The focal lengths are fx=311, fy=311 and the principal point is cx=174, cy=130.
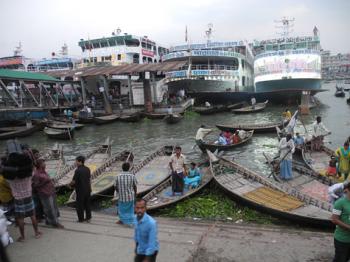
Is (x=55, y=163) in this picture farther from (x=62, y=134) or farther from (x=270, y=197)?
(x=62, y=134)

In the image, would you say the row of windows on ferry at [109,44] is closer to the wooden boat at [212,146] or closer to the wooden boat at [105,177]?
the wooden boat at [212,146]

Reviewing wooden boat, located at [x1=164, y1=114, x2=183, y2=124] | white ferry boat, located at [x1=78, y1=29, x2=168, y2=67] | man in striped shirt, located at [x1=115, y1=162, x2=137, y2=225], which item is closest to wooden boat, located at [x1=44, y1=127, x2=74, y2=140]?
wooden boat, located at [x1=164, y1=114, x2=183, y2=124]

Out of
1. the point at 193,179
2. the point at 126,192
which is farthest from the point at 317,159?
the point at 126,192

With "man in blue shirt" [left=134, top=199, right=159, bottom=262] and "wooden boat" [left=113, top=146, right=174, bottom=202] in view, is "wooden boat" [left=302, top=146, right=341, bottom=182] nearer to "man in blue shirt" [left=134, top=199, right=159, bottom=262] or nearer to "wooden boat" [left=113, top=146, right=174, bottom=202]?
"wooden boat" [left=113, top=146, right=174, bottom=202]

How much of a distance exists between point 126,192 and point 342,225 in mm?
4471

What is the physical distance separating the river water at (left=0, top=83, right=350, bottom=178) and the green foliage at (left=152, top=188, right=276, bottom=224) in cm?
558

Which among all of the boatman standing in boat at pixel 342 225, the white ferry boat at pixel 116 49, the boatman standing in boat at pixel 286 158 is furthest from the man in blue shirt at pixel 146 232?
the white ferry boat at pixel 116 49

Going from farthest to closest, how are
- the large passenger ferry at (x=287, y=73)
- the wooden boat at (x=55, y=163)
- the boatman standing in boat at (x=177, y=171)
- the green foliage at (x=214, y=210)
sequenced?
1. the large passenger ferry at (x=287, y=73)
2. the wooden boat at (x=55, y=163)
3. the boatman standing in boat at (x=177, y=171)
4. the green foliage at (x=214, y=210)

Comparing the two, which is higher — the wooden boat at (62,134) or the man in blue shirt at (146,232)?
the man in blue shirt at (146,232)

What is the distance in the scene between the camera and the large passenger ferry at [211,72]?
38719 millimetres

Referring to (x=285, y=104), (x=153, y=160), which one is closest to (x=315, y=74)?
(x=285, y=104)

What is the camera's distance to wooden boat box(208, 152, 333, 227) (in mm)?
7137

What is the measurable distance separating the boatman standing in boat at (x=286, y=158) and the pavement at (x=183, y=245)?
13.1ft

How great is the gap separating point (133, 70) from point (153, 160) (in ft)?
69.8
